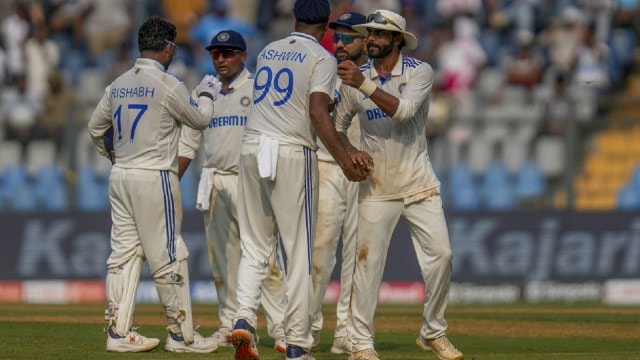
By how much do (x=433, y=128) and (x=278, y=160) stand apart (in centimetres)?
1061

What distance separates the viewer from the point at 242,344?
9.78 metres

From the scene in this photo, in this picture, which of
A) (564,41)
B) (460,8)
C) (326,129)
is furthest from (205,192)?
(460,8)

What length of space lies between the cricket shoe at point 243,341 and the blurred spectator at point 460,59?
44.6 ft

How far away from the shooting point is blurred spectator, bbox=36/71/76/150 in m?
20.9

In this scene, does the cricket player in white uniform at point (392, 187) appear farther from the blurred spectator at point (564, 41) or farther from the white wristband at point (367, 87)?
the blurred spectator at point (564, 41)

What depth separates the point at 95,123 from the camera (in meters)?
11.5

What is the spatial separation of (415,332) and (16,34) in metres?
13.2

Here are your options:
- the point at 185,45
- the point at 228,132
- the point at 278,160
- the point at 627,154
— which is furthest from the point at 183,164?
the point at 185,45

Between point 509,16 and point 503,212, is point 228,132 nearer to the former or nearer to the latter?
point 503,212

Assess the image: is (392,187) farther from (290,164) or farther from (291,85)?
(291,85)

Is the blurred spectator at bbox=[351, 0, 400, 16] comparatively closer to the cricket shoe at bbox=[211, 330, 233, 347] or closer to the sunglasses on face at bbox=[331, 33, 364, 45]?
the sunglasses on face at bbox=[331, 33, 364, 45]

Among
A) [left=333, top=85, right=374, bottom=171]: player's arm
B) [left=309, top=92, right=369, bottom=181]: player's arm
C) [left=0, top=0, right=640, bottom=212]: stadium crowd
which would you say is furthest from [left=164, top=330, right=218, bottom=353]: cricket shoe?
[left=0, top=0, right=640, bottom=212]: stadium crowd

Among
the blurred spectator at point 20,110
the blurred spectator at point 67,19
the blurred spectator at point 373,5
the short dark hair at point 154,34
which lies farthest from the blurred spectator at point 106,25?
the short dark hair at point 154,34

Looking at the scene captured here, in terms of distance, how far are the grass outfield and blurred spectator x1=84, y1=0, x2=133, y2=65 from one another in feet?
24.7
